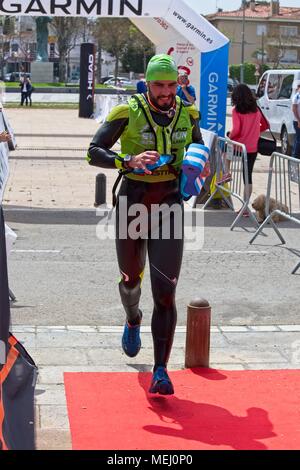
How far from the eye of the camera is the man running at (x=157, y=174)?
18.1 ft

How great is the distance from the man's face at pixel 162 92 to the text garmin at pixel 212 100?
28.1ft

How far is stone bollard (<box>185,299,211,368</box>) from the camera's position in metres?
6.13

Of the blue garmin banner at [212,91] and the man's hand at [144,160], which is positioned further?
the blue garmin banner at [212,91]

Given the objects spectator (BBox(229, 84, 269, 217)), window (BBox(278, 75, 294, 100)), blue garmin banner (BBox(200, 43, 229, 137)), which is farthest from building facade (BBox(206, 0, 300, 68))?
spectator (BBox(229, 84, 269, 217))

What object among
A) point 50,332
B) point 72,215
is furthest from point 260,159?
point 50,332

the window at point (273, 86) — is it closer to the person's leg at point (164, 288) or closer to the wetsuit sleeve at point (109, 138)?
the wetsuit sleeve at point (109, 138)

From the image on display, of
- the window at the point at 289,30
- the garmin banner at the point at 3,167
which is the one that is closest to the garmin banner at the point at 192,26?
the garmin banner at the point at 3,167

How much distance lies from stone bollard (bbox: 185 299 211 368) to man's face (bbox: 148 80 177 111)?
4.61 feet

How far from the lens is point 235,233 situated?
1170cm

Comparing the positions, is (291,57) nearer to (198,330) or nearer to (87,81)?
(87,81)

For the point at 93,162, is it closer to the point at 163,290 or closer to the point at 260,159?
the point at 163,290

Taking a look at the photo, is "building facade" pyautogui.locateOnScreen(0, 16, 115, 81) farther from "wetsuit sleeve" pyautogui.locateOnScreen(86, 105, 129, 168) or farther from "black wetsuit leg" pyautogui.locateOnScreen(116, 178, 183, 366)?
"black wetsuit leg" pyautogui.locateOnScreen(116, 178, 183, 366)

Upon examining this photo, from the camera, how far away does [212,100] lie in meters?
14.0

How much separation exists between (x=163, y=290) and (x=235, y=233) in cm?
628
